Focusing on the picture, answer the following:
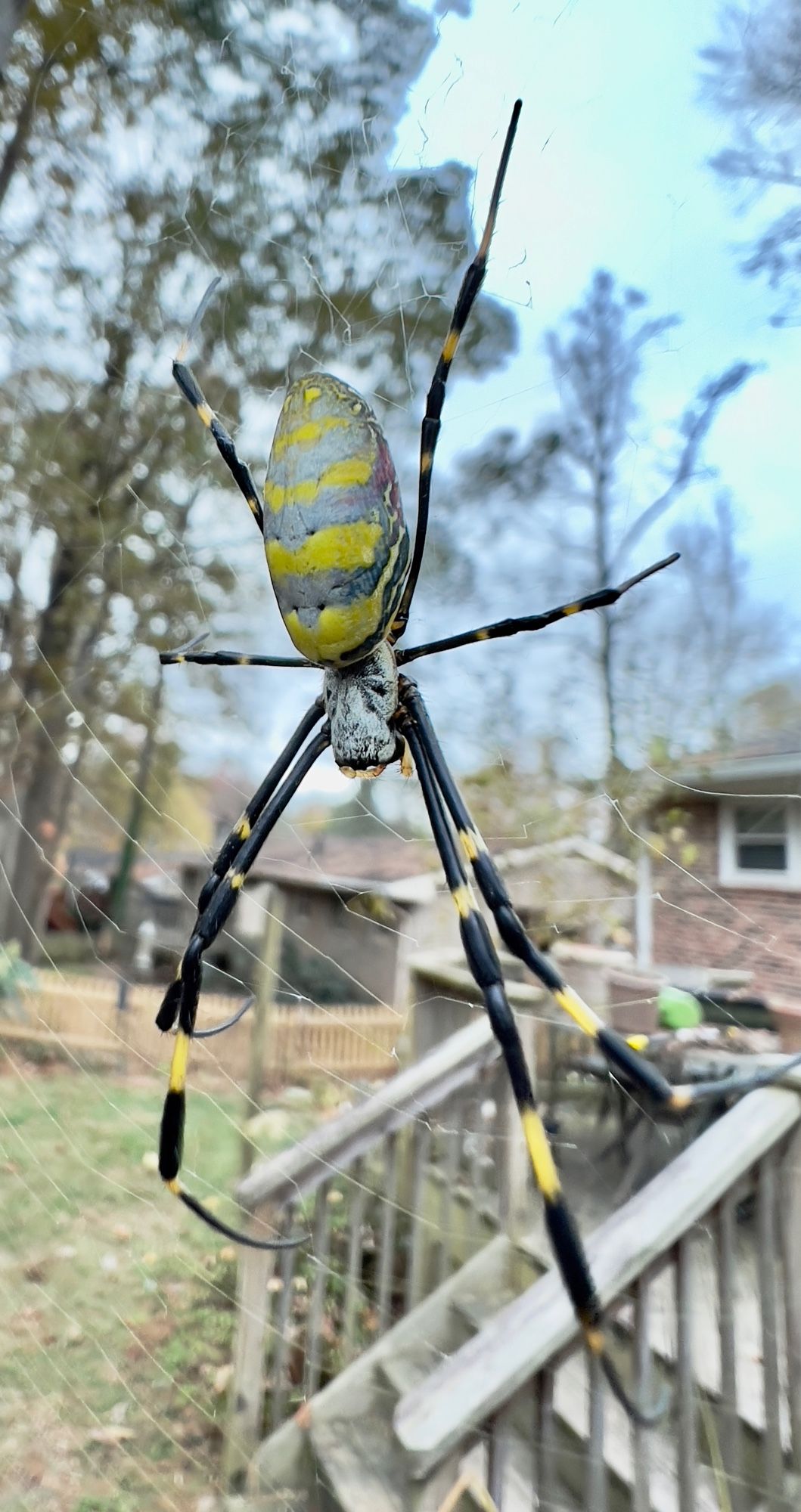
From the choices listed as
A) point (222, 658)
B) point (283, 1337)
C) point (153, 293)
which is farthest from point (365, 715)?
point (153, 293)

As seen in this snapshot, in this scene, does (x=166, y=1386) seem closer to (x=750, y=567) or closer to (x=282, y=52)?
→ (x=750, y=567)

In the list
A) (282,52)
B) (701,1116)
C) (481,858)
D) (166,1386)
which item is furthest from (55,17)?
(166,1386)

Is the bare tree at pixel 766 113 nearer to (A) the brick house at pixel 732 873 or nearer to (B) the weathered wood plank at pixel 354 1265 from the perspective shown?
(A) the brick house at pixel 732 873

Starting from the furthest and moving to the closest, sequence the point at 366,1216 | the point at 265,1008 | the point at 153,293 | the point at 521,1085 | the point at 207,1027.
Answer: the point at 153,293, the point at 265,1008, the point at 366,1216, the point at 207,1027, the point at 521,1085

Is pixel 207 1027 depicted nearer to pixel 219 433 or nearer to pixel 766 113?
pixel 219 433

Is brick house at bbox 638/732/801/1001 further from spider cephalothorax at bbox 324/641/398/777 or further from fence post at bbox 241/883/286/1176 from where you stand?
fence post at bbox 241/883/286/1176

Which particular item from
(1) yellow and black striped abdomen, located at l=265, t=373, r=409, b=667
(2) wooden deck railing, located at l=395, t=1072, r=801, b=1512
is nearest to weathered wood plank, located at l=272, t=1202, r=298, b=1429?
(2) wooden deck railing, located at l=395, t=1072, r=801, b=1512
